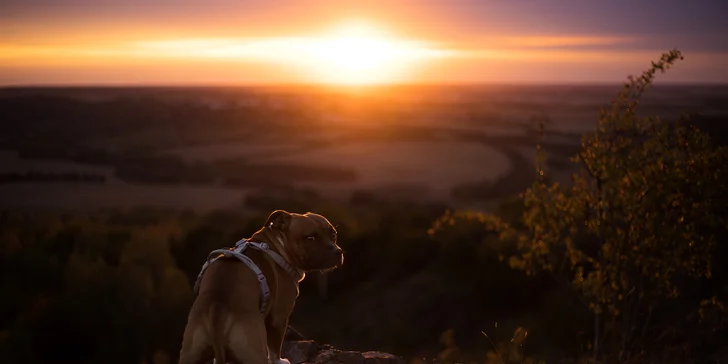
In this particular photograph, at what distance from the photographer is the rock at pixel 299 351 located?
810cm

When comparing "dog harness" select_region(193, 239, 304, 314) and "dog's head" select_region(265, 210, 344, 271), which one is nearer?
"dog harness" select_region(193, 239, 304, 314)

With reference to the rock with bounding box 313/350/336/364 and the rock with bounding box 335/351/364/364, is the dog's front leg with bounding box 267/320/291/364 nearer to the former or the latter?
the rock with bounding box 313/350/336/364

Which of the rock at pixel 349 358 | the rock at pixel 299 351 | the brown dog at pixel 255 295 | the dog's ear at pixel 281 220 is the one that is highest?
the dog's ear at pixel 281 220

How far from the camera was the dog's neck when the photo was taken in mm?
6719

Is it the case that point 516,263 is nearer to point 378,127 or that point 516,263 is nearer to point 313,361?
point 313,361

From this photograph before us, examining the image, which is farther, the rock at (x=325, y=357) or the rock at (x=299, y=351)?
the rock at (x=299, y=351)

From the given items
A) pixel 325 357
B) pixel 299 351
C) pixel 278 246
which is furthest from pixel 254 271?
pixel 299 351

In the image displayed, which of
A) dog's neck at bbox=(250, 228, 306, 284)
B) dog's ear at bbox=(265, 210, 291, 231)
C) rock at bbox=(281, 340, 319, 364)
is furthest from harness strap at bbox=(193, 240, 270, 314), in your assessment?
rock at bbox=(281, 340, 319, 364)

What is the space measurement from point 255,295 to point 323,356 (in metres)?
2.39

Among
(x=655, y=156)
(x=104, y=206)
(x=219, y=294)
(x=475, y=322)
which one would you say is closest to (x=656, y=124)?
(x=655, y=156)

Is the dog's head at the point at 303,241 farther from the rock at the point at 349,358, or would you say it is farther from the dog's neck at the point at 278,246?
the rock at the point at 349,358

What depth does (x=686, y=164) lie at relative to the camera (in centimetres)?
1171

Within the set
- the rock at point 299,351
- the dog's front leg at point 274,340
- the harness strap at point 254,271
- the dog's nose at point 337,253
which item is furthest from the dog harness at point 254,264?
the rock at point 299,351

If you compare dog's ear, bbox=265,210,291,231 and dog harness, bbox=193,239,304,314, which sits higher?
dog's ear, bbox=265,210,291,231
